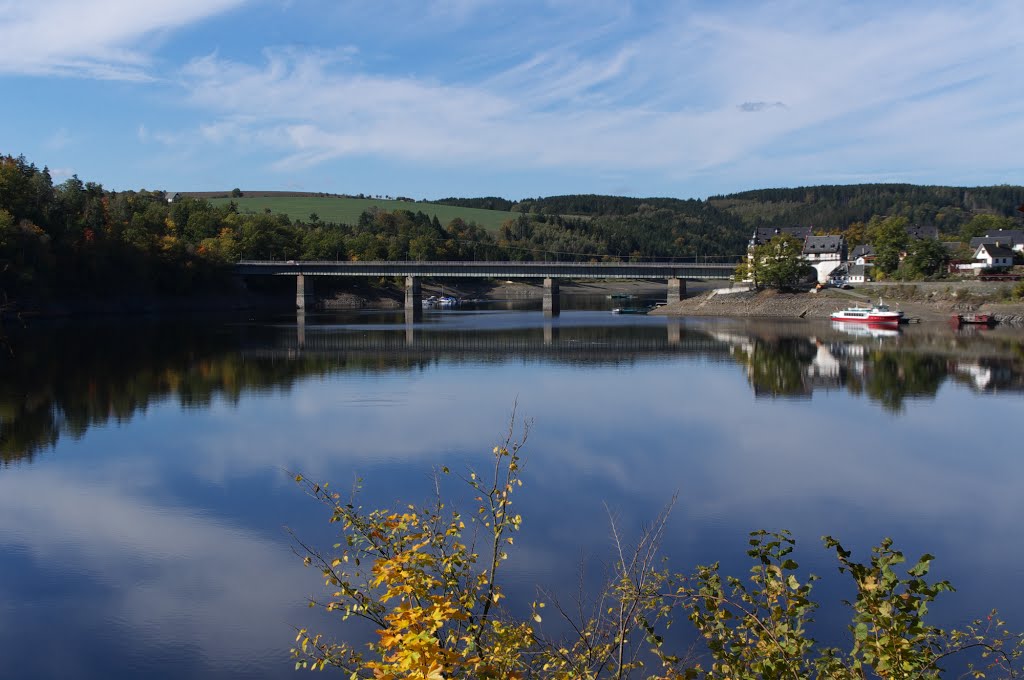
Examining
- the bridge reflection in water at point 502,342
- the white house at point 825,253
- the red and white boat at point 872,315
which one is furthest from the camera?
the white house at point 825,253

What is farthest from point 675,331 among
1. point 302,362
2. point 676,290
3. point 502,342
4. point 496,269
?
point 496,269

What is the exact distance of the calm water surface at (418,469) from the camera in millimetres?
16406

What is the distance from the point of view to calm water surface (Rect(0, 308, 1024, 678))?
16406 mm

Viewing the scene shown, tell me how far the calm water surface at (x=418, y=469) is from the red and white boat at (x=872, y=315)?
3046cm

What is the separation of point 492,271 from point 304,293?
28830 mm

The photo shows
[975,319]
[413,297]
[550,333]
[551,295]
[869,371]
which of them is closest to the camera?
[869,371]

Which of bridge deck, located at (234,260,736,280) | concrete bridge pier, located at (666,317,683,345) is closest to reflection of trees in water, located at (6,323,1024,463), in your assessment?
concrete bridge pier, located at (666,317,683,345)

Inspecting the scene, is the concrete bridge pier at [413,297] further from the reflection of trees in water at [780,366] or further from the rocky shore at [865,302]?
the reflection of trees in water at [780,366]

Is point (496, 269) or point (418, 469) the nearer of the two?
point (418, 469)

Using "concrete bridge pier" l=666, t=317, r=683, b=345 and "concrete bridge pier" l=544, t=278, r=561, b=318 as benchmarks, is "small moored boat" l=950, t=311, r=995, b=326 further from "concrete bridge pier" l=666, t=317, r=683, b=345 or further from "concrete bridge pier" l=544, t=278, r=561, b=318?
"concrete bridge pier" l=544, t=278, r=561, b=318

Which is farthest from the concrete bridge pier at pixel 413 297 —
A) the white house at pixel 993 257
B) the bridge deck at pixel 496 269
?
the white house at pixel 993 257

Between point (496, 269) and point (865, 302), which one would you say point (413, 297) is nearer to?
point (496, 269)

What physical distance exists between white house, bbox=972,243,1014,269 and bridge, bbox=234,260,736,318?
1188 inches

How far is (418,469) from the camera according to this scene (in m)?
26.2
